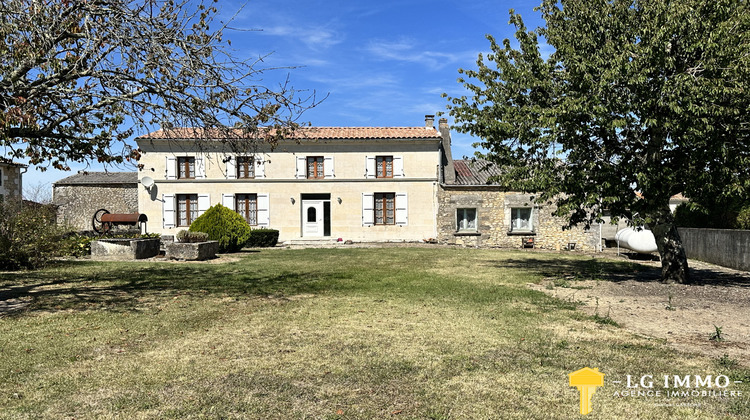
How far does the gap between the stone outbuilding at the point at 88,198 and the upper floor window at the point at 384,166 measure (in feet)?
60.1

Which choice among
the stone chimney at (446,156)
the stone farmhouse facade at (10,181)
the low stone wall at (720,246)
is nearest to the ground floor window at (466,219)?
the stone chimney at (446,156)

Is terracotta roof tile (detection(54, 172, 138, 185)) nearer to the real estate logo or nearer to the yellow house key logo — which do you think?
the yellow house key logo

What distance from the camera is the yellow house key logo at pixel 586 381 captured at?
11.5 feet

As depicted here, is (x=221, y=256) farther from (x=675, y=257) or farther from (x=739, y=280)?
(x=739, y=280)

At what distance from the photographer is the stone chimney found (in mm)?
25016

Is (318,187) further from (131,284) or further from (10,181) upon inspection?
(10,181)

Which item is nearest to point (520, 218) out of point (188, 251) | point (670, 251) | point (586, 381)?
point (670, 251)

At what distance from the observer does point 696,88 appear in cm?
825

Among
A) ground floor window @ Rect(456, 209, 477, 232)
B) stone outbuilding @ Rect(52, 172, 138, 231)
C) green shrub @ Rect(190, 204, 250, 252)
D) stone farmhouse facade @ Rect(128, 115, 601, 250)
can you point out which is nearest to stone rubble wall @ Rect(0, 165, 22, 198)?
stone outbuilding @ Rect(52, 172, 138, 231)

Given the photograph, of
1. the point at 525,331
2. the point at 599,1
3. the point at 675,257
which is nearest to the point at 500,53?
the point at 599,1

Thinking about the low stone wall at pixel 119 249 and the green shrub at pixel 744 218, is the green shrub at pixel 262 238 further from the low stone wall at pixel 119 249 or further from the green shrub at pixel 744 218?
the green shrub at pixel 744 218

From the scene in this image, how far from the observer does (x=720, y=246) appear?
14.8 metres

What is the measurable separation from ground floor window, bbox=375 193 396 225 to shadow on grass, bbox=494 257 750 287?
10.0m

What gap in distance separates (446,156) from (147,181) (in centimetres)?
1532
